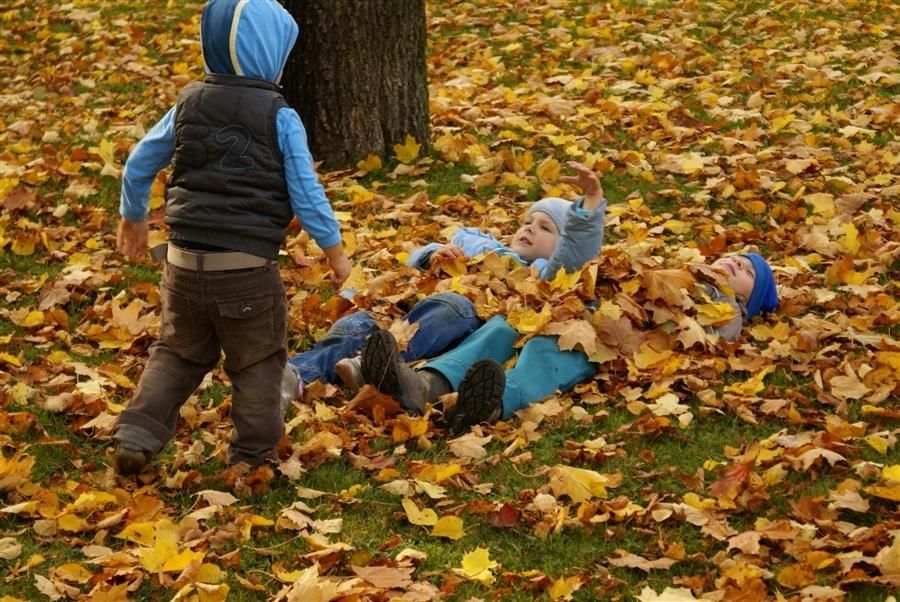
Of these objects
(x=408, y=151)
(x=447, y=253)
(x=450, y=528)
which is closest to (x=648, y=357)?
(x=447, y=253)

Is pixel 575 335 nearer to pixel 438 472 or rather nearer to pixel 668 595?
pixel 438 472

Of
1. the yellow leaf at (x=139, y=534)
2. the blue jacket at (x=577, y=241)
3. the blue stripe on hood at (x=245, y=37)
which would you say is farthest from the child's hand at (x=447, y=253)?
the yellow leaf at (x=139, y=534)

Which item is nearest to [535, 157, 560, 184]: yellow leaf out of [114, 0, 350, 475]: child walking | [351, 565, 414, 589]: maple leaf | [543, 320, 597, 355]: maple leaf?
[543, 320, 597, 355]: maple leaf

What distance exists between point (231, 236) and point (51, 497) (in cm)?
97

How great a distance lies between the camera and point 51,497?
3604 millimetres

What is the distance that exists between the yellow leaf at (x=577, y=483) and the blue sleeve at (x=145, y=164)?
160 centimetres

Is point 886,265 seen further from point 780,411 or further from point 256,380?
point 256,380

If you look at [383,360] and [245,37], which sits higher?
[245,37]

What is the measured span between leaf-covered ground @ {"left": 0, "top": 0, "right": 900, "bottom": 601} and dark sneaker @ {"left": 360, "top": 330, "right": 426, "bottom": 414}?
0.06 metres

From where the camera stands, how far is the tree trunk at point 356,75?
677 centimetres

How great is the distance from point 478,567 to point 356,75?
4186 millimetres

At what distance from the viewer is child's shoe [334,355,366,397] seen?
14.2ft

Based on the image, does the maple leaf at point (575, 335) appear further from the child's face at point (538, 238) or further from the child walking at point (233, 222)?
the child walking at point (233, 222)

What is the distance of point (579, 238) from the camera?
4738mm
